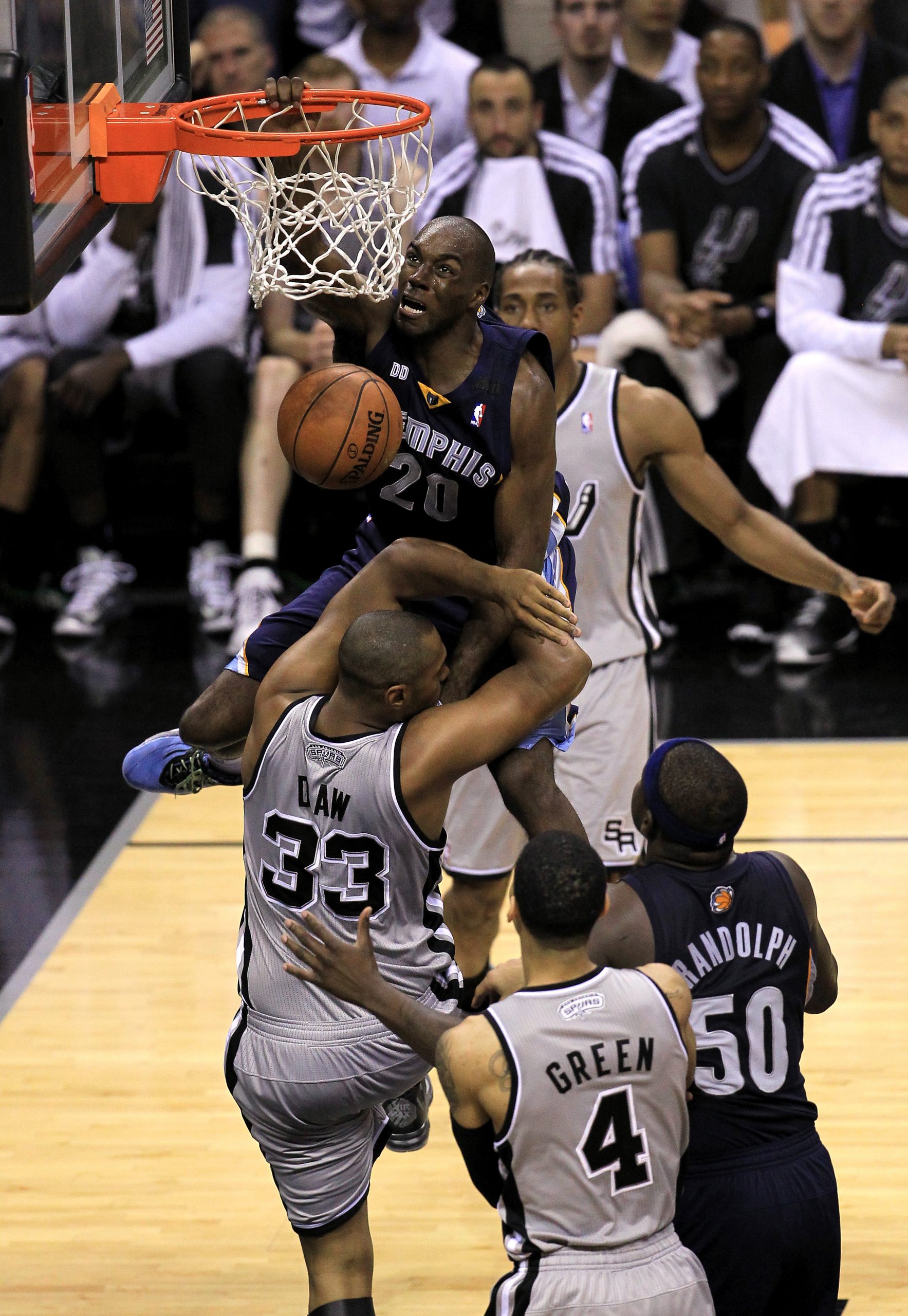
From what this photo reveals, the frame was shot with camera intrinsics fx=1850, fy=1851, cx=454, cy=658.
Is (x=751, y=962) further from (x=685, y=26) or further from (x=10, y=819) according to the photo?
(x=685, y=26)

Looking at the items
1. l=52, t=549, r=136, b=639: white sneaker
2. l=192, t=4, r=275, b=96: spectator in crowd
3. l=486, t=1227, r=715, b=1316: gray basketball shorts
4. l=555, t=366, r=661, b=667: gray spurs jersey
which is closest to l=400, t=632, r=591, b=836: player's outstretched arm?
l=486, t=1227, r=715, b=1316: gray basketball shorts

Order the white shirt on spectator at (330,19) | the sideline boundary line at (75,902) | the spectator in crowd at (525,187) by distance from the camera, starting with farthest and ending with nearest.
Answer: the white shirt on spectator at (330,19)
the spectator in crowd at (525,187)
the sideline boundary line at (75,902)

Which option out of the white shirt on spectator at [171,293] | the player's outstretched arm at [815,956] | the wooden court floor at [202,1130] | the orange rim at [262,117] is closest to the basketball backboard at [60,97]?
the orange rim at [262,117]

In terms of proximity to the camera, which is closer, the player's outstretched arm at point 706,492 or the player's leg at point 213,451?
the player's outstretched arm at point 706,492

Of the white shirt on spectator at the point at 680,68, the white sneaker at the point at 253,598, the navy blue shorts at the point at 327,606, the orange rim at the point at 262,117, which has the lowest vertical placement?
the white sneaker at the point at 253,598

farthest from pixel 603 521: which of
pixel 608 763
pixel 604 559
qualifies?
pixel 608 763

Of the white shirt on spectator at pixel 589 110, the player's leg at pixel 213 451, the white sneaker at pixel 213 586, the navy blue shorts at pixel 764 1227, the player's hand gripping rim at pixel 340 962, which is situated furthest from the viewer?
the white shirt on spectator at pixel 589 110

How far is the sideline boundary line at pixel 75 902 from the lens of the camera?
5.15 m

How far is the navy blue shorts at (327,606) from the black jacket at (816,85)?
531 cm

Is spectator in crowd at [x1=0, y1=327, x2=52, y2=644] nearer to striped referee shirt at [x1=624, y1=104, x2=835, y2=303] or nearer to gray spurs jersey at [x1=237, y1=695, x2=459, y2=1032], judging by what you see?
striped referee shirt at [x1=624, y1=104, x2=835, y2=303]

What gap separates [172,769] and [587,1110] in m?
1.85

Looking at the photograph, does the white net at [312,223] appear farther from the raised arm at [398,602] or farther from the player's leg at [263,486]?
the player's leg at [263,486]

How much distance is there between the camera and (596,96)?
853 centimetres

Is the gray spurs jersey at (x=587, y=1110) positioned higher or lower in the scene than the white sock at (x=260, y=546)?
higher
